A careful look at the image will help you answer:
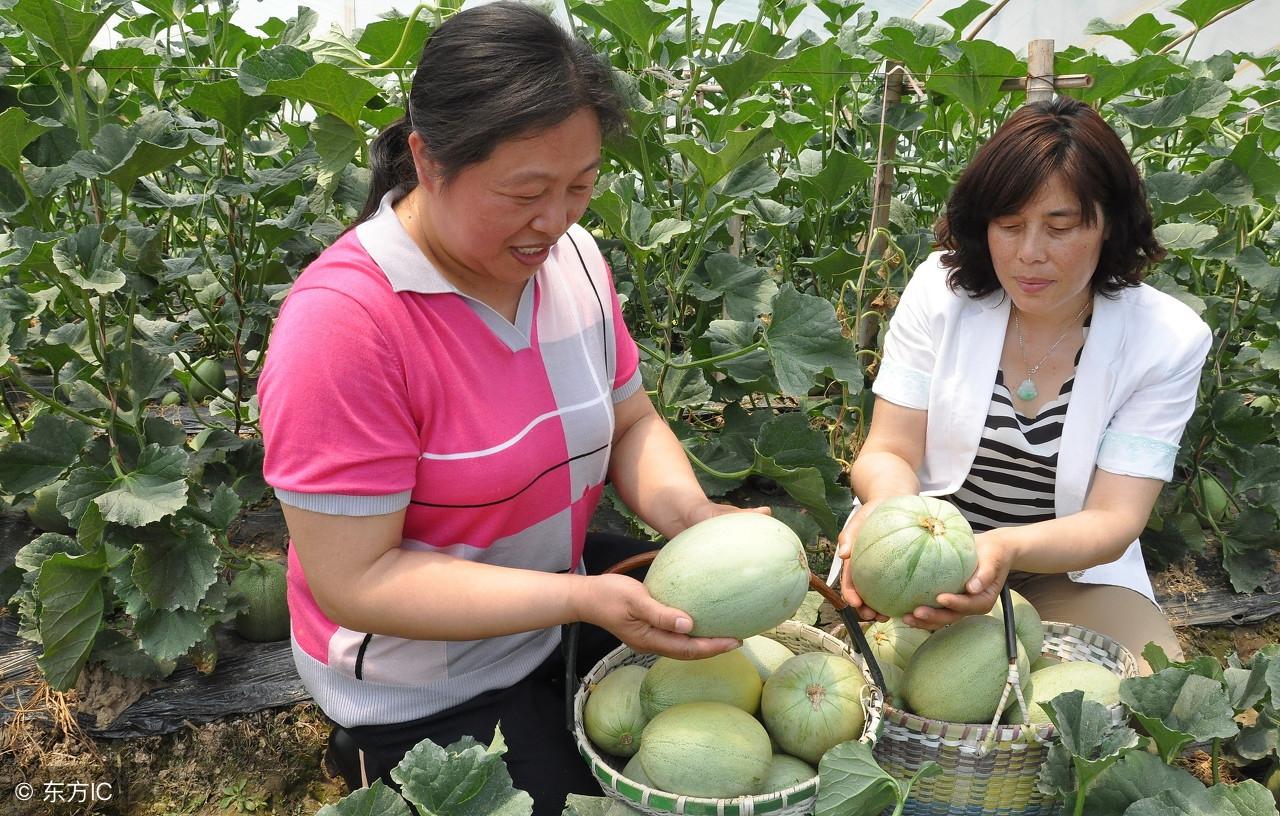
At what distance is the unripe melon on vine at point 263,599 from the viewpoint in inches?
93.5

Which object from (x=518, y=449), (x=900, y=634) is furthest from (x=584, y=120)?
(x=900, y=634)

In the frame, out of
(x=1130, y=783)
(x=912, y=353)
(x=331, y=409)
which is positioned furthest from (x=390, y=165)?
(x=1130, y=783)

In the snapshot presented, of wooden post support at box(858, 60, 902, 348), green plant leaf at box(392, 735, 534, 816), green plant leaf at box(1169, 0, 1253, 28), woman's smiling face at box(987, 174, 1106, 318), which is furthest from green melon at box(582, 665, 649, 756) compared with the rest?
green plant leaf at box(1169, 0, 1253, 28)

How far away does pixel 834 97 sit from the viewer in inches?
119

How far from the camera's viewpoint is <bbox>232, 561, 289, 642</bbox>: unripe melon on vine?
93.5 inches

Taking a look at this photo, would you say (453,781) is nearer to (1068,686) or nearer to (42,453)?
(1068,686)

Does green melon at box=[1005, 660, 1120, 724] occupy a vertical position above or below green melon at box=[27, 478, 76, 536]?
above

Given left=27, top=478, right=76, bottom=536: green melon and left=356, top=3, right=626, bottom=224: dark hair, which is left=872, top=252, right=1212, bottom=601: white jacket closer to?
left=356, top=3, right=626, bottom=224: dark hair

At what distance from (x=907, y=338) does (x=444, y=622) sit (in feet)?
3.77

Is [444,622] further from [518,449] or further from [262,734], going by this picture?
[262,734]

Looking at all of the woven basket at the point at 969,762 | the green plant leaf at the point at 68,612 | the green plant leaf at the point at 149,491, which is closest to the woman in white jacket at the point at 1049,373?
the woven basket at the point at 969,762

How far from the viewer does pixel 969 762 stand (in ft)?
4.85

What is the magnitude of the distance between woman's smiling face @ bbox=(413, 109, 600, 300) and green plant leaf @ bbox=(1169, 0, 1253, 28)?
94.2 inches

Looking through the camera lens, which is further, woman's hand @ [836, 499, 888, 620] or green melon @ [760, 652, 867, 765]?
woman's hand @ [836, 499, 888, 620]
